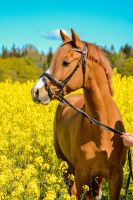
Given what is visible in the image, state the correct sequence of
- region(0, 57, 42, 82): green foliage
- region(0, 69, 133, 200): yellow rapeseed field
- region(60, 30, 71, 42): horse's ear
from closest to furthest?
region(0, 69, 133, 200): yellow rapeseed field, region(60, 30, 71, 42): horse's ear, region(0, 57, 42, 82): green foliage

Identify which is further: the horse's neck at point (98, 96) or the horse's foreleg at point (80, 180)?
the horse's foreleg at point (80, 180)

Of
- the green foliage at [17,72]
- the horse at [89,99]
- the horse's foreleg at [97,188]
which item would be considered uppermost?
the green foliage at [17,72]

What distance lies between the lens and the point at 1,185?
390cm

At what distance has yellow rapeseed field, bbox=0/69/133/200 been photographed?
3879 millimetres

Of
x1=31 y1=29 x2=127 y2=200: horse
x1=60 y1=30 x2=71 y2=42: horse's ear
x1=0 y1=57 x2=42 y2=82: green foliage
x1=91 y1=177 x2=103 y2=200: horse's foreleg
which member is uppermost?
x1=0 y1=57 x2=42 y2=82: green foliage

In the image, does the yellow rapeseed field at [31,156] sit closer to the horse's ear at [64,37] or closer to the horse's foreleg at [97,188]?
the horse's foreleg at [97,188]

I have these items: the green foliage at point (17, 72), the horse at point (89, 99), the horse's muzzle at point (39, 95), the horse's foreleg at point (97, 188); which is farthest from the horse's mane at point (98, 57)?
the green foliage at point (17, 72)

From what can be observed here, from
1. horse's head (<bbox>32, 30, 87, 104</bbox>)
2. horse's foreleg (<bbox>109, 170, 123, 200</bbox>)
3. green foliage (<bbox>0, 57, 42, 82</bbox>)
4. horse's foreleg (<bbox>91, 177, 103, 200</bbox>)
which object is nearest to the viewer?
horse's head (<bbox>32, 30, 87, 104</bbox>)

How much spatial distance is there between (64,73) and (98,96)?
0.47m

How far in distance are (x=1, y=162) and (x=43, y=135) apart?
2.30 meters

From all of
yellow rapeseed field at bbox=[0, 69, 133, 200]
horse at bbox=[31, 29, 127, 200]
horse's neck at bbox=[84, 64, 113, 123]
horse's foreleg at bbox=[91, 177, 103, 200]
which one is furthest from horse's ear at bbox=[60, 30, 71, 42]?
horse's foreleg at bbox=[91, 177, 103, 200]

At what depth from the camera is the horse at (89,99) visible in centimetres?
407

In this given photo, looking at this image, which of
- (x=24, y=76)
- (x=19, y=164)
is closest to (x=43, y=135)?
(x=19, y=164)

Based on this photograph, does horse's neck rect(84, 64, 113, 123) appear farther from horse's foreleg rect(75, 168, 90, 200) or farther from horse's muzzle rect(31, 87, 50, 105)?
horse's foreleg rect(75, 168, 90, 200)
